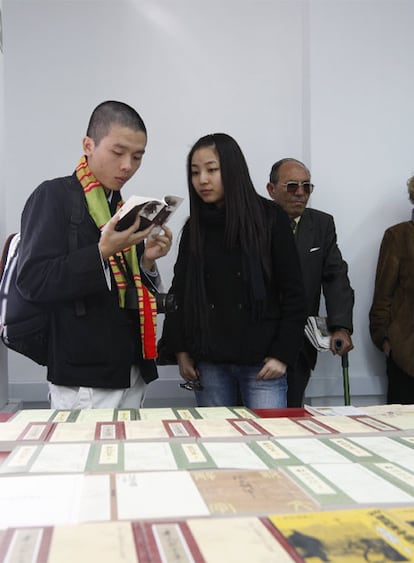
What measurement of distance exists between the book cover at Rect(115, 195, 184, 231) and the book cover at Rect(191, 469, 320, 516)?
901mm

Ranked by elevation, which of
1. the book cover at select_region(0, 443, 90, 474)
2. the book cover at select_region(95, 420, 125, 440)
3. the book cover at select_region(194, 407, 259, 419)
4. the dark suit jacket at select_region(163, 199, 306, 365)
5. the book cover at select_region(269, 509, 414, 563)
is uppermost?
the dark suit jacket at select_region(163, 199, 306, 365)

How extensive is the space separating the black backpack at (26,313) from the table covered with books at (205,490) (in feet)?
1.39

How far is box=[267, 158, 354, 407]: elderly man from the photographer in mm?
2957

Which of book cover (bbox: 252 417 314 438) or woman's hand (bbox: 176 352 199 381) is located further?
woman's hand (bbox: 176 352 199 381)

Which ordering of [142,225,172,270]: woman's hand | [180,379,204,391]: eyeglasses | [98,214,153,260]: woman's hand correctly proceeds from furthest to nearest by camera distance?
[180,379,204,391]: eyeglasses < [142,225,172,270]: woman's hand < [98,214,153,260]: woman's hand

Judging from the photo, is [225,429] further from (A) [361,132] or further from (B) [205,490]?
(A) [361,132]

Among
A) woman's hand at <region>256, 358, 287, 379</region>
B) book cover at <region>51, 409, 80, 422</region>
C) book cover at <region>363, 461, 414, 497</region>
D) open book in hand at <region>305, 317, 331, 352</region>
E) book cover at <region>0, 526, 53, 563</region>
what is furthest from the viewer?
open book in hand at <region>305, 317, 331, 352</region>

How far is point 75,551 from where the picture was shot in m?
0.62

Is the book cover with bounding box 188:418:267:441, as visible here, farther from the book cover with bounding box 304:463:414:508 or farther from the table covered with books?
the book cover with bounding box 304:463:414:508

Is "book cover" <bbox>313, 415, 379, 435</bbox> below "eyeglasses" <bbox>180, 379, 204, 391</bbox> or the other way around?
the other way around

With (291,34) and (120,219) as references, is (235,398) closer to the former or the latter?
(120,219)

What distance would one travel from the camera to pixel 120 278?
1.78m

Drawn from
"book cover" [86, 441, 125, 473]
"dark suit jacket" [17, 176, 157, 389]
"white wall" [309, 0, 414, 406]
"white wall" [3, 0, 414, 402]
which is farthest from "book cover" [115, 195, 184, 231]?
"white wall" [309, 0, 414, 406]

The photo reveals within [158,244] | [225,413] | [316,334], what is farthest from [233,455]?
[316,334]
